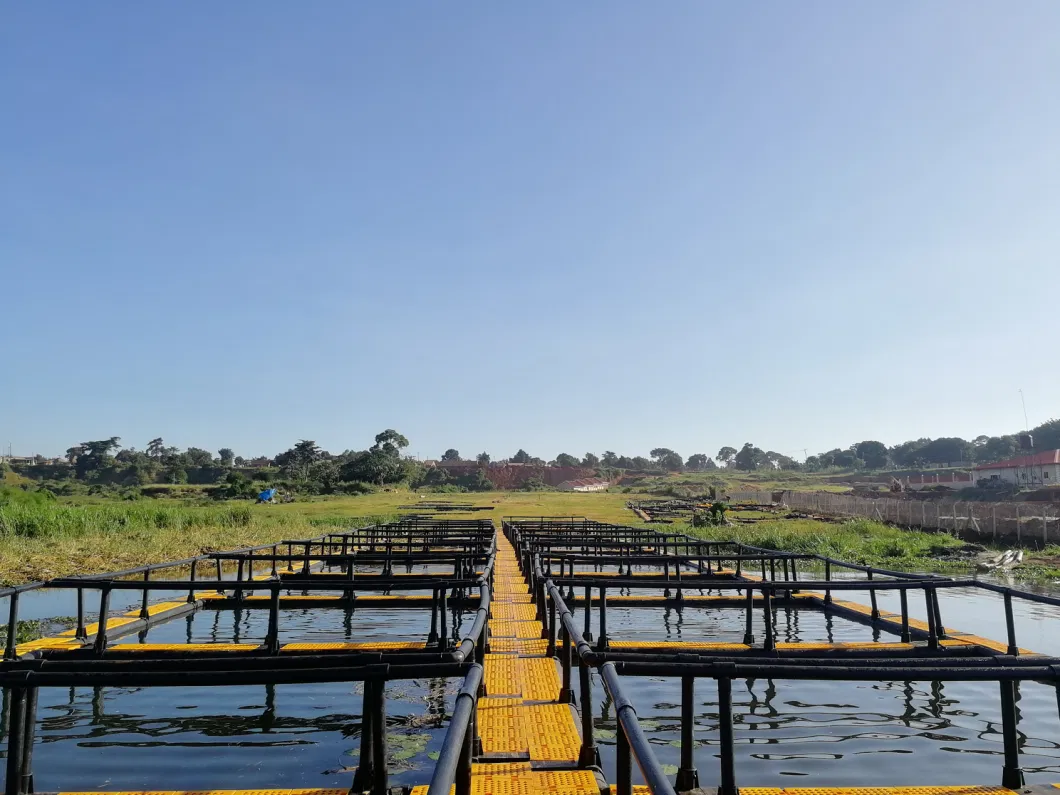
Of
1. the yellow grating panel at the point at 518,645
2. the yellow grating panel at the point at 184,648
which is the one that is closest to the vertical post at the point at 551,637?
the yellow grating panel at the point at 518,645

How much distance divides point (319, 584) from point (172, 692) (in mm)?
2384

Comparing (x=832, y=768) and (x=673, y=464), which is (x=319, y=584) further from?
(x=673, y=464)

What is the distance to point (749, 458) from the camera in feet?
570

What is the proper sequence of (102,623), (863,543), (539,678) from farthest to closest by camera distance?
1. (863,543)
2. (102,623)
3. (539,678)

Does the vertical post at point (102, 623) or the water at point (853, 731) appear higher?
the vertical post at point (102, 623)

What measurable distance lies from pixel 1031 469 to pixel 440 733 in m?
92.2

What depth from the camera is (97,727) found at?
7.54m

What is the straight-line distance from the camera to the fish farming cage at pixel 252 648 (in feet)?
13.1

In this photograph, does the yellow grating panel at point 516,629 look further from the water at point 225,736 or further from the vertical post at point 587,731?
the vertical post at point 587,731

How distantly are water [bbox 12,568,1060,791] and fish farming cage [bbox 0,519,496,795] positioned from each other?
0.51m

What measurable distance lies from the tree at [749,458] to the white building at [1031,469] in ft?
263

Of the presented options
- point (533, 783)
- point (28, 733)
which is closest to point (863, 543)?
point (533, 783)

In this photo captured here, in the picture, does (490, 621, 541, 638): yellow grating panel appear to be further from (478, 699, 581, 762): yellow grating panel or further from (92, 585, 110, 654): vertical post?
(92, 585, 110, 654): vertical post

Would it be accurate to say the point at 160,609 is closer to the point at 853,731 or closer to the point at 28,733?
the point at 28,733
